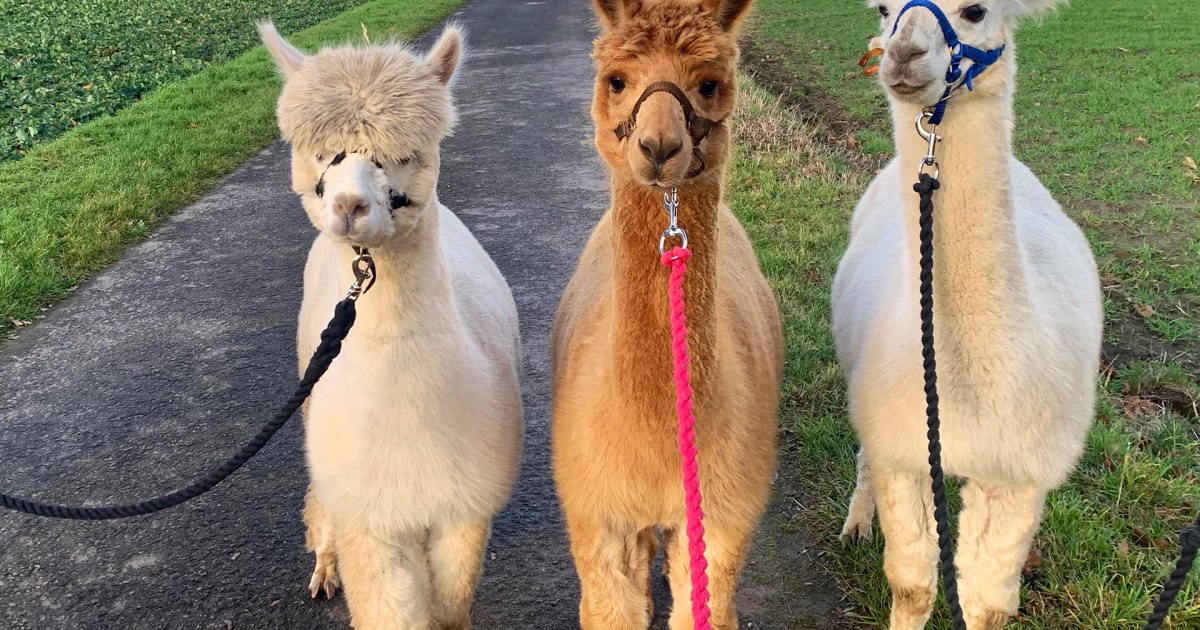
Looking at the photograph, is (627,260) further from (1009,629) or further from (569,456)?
(1009,629)

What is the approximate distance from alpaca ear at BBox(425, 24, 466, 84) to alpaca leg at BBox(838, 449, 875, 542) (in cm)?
192

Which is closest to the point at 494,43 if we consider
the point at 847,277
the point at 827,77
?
the point at 827,77

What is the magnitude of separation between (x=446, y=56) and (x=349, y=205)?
26.0 inches

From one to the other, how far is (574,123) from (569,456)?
23.6 ft

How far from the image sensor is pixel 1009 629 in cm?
265

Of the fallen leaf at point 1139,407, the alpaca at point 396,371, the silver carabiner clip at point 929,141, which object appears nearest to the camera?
the alpaca at point 396,371

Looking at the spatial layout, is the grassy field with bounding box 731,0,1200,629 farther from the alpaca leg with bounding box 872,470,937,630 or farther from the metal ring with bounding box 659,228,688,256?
the metal ring with bounding box 659,228,688,256

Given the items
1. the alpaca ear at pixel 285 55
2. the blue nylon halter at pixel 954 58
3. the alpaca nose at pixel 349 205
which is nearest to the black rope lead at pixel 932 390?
the blue nylon halter at pixel 954 58

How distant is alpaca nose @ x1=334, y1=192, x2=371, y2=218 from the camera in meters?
1.85

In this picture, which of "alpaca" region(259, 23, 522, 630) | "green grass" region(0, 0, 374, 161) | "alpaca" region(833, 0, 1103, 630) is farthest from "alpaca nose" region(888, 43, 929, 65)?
"green grass" region(0, 0, 374, 161)

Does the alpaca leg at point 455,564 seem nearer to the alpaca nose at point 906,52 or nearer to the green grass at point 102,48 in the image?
the alpaca nose at point 906,52

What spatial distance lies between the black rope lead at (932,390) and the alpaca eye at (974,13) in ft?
1.34

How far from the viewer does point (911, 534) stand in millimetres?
2436

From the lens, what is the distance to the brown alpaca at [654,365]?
178cm
